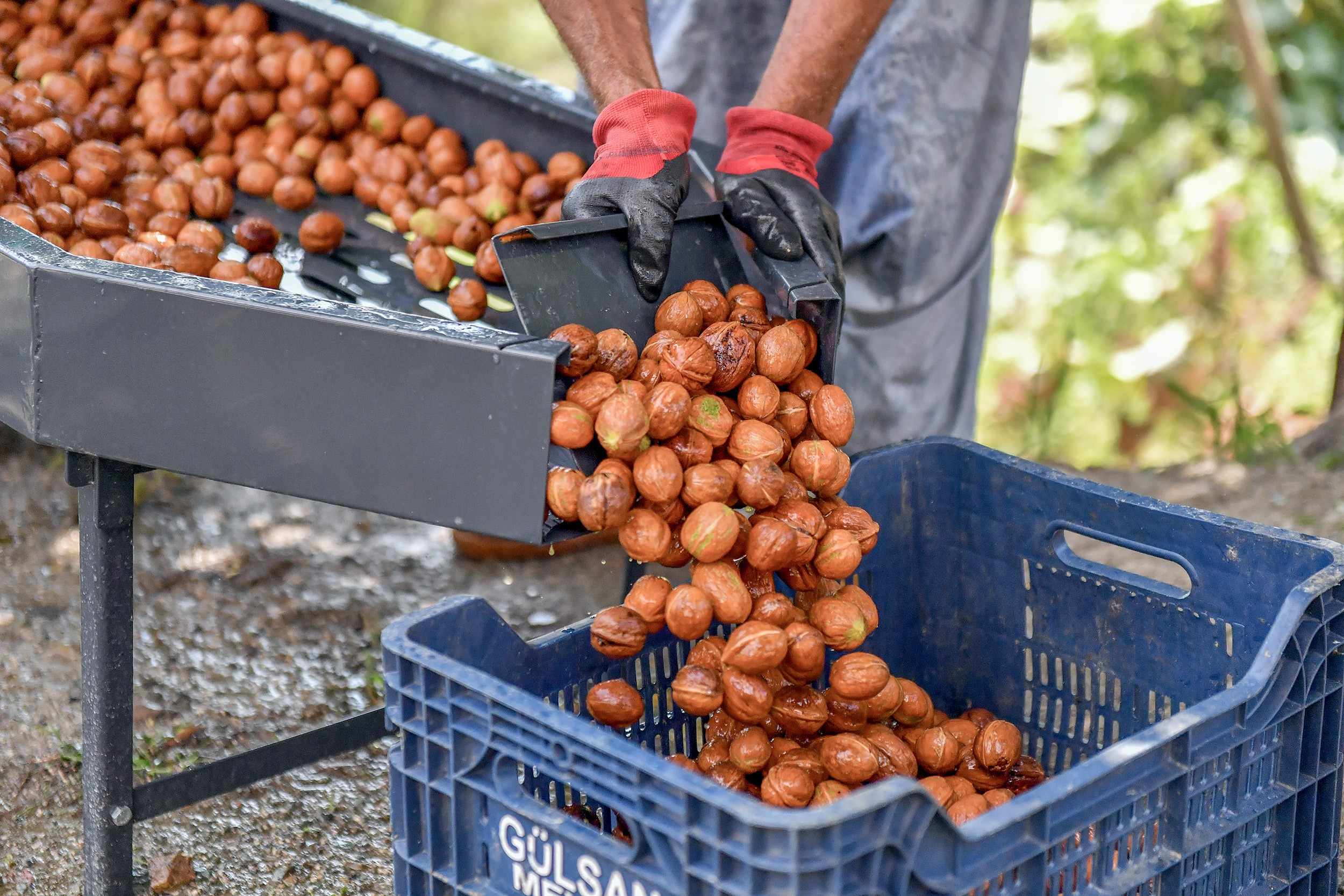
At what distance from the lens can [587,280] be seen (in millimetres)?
1756

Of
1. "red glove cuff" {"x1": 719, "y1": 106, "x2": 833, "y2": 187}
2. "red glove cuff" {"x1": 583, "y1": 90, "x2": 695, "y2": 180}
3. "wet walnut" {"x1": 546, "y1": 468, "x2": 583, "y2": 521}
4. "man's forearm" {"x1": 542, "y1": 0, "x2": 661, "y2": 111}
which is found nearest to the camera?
"wet walnut" {"x1": 546, "y1": 468, "x2": 583, "y2": 521}

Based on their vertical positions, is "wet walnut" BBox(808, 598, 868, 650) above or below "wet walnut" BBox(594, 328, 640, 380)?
below

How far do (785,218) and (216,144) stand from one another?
1.30 meters

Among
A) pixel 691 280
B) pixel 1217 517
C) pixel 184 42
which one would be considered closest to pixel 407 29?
pixel 184 42

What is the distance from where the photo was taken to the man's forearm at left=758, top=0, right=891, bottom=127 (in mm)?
2197

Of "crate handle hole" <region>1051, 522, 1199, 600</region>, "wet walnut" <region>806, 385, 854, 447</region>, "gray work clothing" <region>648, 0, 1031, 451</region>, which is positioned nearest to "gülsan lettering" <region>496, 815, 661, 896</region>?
"wet walnut" <region>806, 385, 854, 447</region>

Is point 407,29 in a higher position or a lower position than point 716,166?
higher

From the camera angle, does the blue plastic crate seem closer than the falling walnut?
Yes

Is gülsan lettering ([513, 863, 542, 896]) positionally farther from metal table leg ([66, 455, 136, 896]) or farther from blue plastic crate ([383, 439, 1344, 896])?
metal table leg ([66, 455, 136, 896])

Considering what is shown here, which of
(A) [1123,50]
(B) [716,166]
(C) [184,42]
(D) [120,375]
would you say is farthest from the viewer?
(A) [1123,50]

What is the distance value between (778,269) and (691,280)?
0.14 meters

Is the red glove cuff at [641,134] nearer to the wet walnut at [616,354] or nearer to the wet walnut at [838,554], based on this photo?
the wet walnut at [616,354]

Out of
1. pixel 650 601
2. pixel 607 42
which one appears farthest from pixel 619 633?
pixel 607 42

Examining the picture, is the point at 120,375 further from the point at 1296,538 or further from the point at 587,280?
the point at 1296,538
